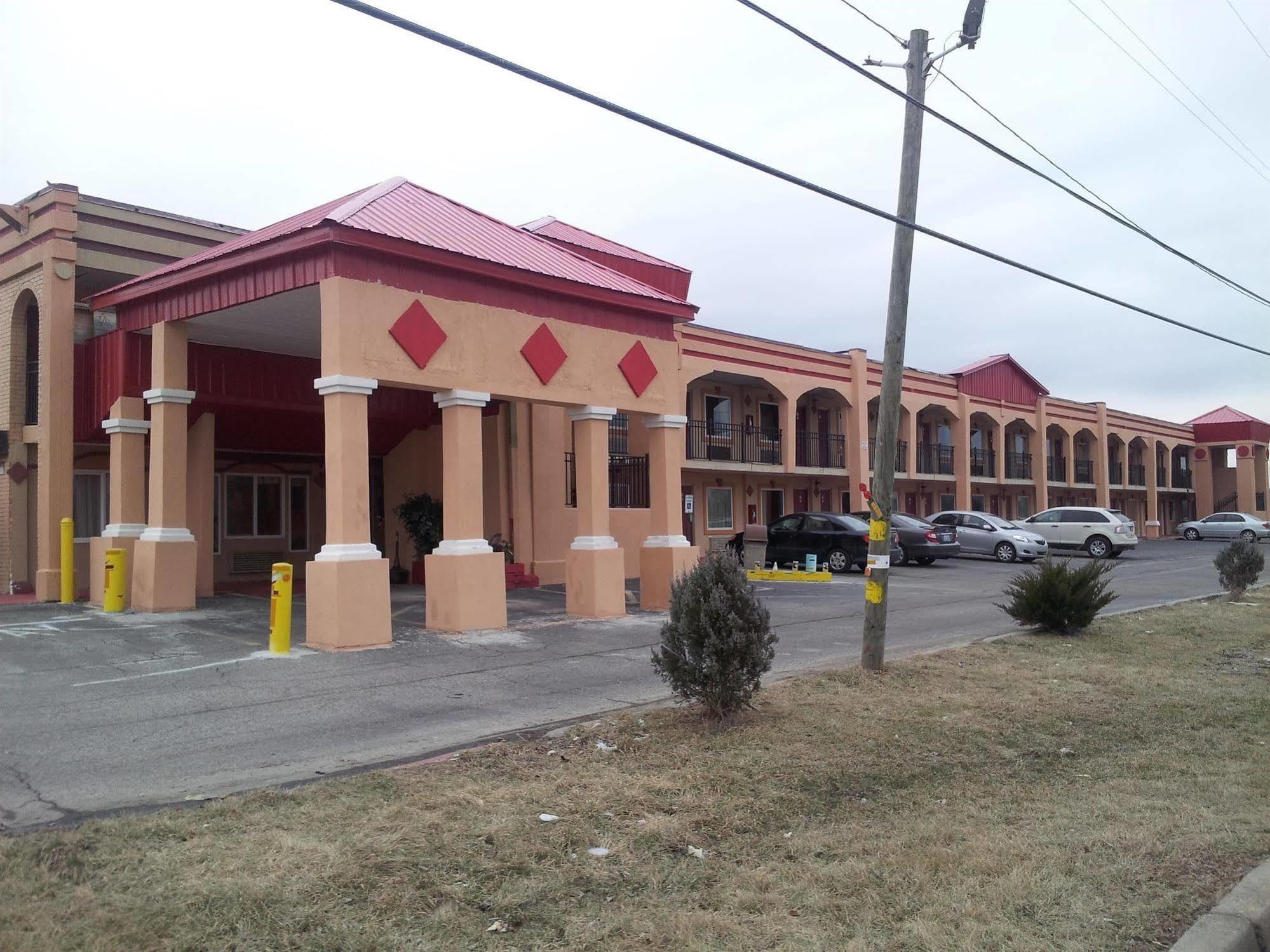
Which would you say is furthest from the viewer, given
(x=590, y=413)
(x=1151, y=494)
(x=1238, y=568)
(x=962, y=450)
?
(x=1151, y=494)

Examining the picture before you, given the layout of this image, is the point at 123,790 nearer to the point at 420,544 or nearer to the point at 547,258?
the point at 547,258

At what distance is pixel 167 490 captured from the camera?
49.7 feet

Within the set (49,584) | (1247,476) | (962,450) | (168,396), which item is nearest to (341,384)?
(168,396)

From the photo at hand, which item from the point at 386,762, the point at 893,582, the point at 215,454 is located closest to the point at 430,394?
the point at 215,454

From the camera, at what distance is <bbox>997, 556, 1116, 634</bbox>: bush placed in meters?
13.0

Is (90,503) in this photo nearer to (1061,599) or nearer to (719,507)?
(1061,599)

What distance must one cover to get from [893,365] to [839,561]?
52.1 feet

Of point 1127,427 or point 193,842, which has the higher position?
point 1127,427

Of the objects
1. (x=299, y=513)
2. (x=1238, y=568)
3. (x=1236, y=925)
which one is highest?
(x=299, y=513)

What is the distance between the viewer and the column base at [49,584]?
54.9 feet

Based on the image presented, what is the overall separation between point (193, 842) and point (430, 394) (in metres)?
15.3

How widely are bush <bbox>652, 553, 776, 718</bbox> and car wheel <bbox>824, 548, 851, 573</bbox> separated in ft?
58.7

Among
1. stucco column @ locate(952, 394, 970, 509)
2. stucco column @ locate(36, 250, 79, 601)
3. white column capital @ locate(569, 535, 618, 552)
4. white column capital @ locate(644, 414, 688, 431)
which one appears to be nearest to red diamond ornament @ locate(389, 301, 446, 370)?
white column capital @ locate(569, 535, 618, 552)

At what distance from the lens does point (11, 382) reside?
17.7 meters
